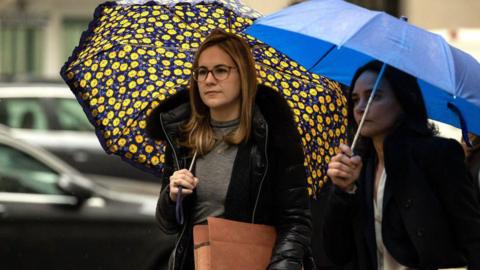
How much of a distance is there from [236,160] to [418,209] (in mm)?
752

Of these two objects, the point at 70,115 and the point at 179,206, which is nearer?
the point at 179,206

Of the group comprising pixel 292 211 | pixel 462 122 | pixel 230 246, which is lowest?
pixel 230 246

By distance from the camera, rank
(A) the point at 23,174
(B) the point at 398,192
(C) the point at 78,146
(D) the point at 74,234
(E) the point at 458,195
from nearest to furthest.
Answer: (E) the point at 458,195 → (B) the point at 398,192 → (D) the point at 74,234 → (A) the point at 23,174 → (C) the point at 78,146

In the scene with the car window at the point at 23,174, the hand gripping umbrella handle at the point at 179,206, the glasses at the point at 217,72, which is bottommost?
the car window at the point at 23,174

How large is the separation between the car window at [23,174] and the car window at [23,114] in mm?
3667

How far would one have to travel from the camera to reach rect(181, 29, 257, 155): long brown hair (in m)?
5.66

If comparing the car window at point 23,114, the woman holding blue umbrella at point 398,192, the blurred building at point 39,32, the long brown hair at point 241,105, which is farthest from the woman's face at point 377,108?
the blurred building at point 39,32

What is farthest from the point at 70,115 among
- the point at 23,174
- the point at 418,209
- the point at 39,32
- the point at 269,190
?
the point at 39,32

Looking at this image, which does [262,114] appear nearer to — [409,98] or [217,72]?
[217,72]

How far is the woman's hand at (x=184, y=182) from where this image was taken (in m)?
5.49

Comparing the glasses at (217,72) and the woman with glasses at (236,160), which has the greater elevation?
the glasses at (217,72)

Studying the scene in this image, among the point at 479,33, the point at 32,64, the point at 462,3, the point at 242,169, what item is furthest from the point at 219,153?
the point at 32,64

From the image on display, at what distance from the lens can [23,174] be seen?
11297 millimetres

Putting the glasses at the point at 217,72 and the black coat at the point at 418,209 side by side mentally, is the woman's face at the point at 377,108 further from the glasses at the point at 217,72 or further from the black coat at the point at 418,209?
the glasses at the point at 217,72
